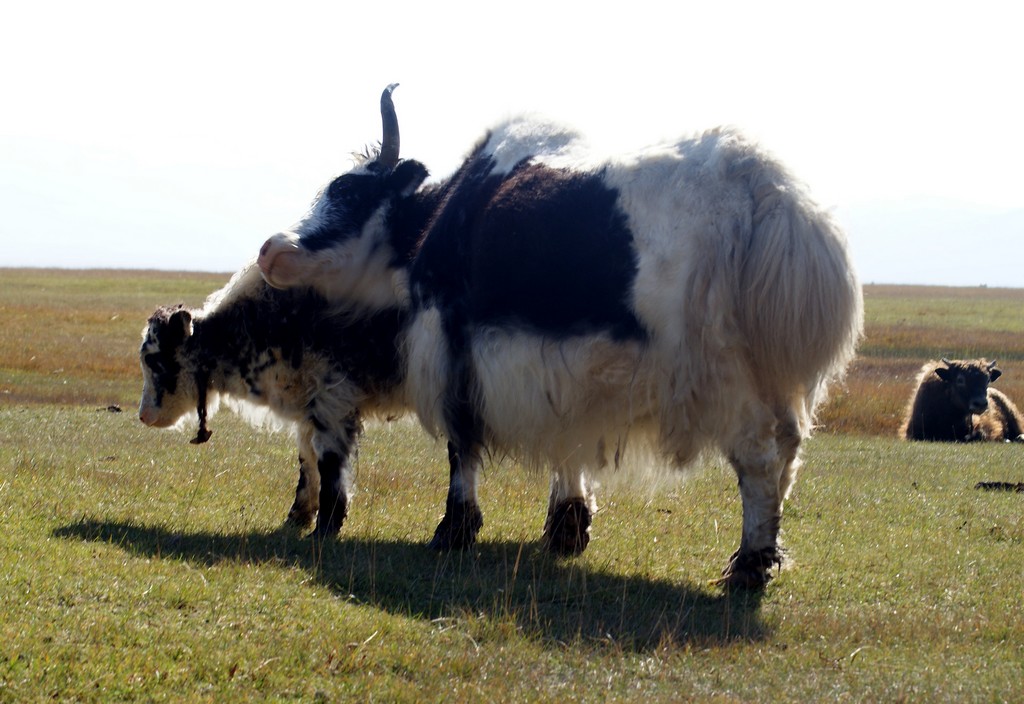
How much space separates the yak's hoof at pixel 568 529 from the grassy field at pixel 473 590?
0.14 meters

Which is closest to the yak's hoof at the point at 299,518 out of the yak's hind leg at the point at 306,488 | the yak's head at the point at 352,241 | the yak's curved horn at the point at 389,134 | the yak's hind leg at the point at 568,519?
the yak's hind leg at the point at 306,488

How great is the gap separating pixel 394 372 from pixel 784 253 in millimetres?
2895

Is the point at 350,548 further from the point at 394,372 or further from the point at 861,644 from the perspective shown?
the point at 861,644

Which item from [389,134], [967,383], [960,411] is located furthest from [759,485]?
[967,383]

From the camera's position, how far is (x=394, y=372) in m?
7.92

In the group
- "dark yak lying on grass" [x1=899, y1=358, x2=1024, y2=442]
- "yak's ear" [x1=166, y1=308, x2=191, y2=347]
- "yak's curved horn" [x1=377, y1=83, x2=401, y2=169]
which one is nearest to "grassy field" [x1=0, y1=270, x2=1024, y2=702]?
"yak's ear" [x1=166, y1=308, x2=191, y2=347]

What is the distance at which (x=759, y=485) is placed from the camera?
6359mm

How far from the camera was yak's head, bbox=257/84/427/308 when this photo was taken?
7863mm

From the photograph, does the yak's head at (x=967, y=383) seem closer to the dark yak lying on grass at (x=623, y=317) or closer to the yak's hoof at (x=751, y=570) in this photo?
the dark yak lying on grass at (x=623, y=317)

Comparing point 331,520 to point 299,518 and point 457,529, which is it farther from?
point 457,529

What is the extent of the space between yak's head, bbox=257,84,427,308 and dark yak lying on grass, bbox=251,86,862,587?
0.19 m

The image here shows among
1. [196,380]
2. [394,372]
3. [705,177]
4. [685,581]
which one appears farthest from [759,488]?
[196,380]

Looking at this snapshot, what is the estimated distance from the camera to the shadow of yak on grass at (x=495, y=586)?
5676mm

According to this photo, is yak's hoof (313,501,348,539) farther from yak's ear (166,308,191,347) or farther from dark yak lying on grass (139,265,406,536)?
yak's ear (166,308,191,347)
